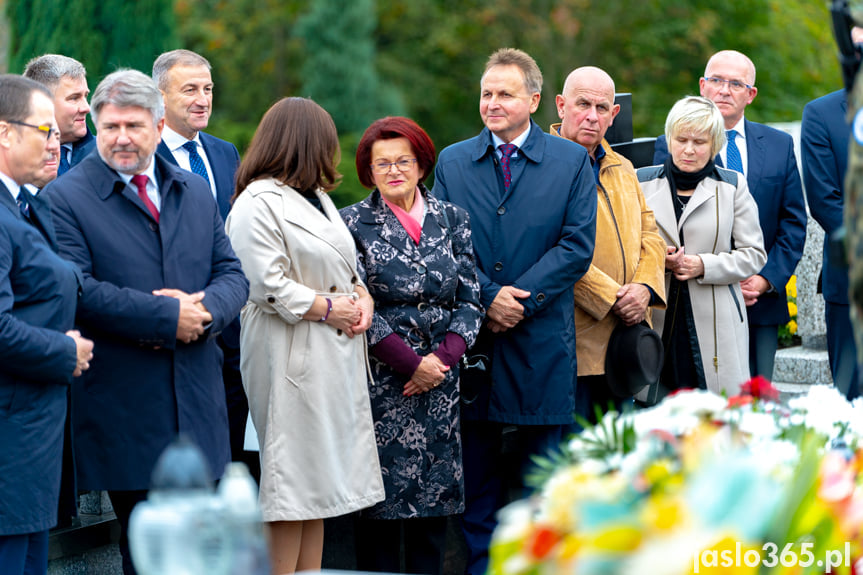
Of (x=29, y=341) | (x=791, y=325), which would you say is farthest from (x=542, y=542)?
(x=791, y=325)

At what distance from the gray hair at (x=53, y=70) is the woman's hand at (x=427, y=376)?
202cm

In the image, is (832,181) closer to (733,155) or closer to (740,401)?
(733,155)

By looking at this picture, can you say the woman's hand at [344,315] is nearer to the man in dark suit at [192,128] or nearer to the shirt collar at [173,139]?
the man in dark suit at [192,128]

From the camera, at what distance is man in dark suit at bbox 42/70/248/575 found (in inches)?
149

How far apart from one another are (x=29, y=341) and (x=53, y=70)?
193 cm

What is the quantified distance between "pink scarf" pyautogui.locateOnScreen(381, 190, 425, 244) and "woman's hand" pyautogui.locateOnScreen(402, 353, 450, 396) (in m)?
0.50

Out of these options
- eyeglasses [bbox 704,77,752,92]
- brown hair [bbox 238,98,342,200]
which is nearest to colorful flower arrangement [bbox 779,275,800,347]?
eyeglasses [bbox 704,77,752,92]

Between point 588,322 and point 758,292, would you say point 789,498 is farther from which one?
point 758,292

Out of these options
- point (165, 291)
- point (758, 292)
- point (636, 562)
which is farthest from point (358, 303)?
point (636, 562)

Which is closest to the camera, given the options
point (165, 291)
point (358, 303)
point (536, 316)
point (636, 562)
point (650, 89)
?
point (636, 562)

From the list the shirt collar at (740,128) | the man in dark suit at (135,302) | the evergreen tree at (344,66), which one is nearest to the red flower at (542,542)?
the man in dark suit at (135,302)

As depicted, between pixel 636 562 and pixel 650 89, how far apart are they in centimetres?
2193

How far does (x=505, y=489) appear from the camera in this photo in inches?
213

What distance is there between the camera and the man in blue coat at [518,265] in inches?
193
